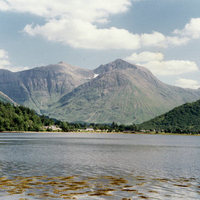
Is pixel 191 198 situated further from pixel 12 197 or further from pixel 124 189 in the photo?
pixel 12 197

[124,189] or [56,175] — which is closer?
[124,189]

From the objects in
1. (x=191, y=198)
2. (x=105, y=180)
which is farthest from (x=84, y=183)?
(x=191, y=198)

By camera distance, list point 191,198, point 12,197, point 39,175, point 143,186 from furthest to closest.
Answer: point 39,175, point 143,186, point 191,198, point 12,197

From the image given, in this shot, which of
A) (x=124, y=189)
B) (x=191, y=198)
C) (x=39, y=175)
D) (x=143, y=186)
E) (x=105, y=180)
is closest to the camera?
(x=191, y=198)

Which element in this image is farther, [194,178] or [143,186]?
[194,178]

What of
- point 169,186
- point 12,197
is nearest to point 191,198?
point 169,186

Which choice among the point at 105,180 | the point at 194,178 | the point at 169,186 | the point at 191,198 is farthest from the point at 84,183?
the point at 194,178

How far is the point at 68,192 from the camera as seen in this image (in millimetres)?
37500

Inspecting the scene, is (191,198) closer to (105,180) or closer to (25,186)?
(105,180)

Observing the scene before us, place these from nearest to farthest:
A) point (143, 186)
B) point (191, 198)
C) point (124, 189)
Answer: point (191, 198), point (124, 189), point (143, 186)

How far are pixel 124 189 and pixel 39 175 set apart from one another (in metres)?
17.8

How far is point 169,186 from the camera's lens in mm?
44375

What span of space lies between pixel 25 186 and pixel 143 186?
677 inches

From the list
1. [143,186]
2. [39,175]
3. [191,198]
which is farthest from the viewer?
[39,175]
